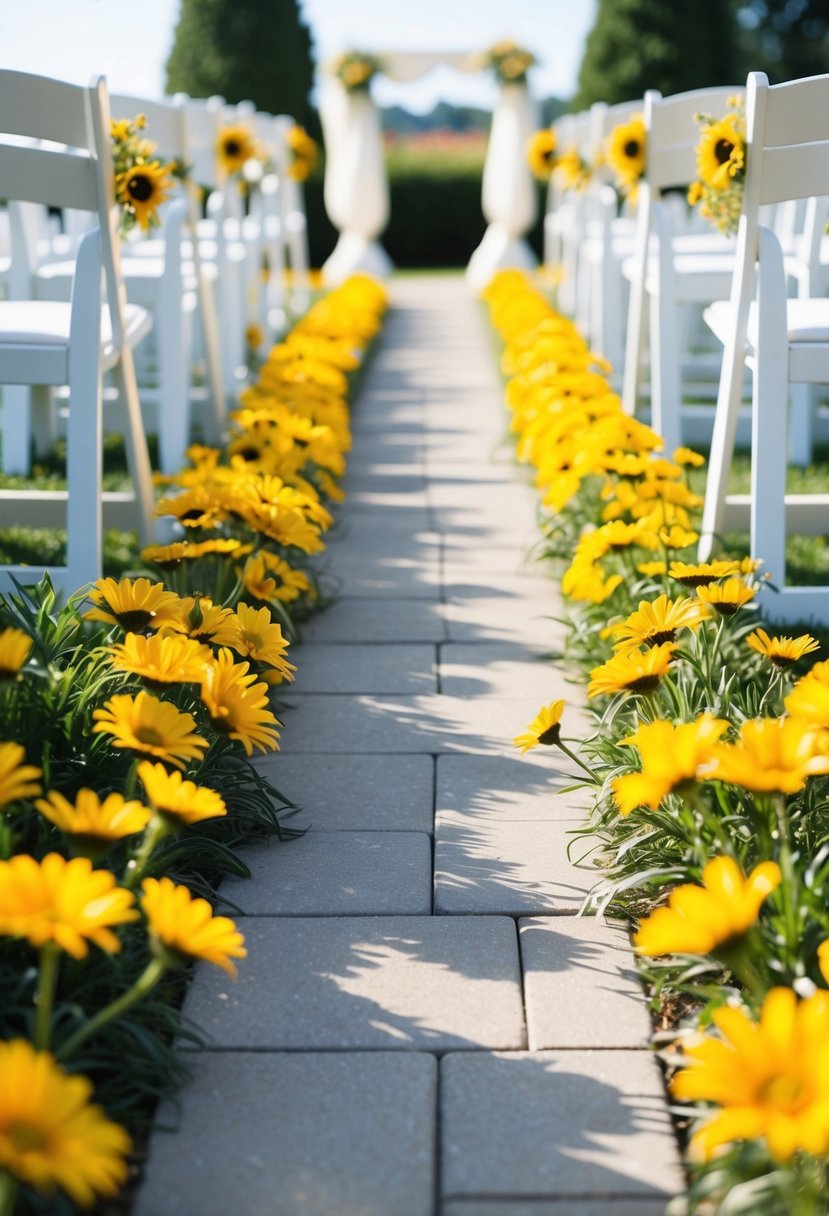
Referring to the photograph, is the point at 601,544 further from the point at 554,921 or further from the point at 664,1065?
the point at 664,1065

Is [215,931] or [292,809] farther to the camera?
[292,809]

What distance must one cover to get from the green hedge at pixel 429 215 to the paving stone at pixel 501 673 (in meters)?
12.4

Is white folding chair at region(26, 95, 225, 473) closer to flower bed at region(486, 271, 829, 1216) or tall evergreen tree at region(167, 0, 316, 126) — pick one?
flower bed at region(486, 271, 829, 1216)

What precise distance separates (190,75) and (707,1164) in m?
12.4

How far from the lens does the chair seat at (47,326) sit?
2.60 meters

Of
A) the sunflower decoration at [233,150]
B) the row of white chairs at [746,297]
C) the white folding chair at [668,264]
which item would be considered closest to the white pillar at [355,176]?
the row of white chairs at [746,297]

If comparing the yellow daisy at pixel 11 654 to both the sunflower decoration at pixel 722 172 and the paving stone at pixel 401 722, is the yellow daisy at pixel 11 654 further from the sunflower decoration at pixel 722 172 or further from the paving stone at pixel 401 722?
the sunflower decoration at pixel 722 172

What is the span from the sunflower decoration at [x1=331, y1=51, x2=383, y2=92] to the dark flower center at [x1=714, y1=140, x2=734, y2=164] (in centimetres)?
863

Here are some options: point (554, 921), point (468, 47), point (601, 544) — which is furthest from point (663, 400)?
point (468, 47)

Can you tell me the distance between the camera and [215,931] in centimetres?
126

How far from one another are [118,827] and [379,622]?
174 cm

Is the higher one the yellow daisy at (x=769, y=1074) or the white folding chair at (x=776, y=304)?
the white folding chair at (x=776, y=304)

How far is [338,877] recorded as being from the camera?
75.5 inches

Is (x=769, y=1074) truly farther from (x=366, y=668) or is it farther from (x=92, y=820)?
(x=366, y=668)
